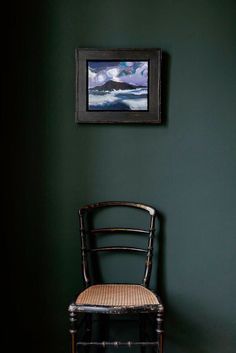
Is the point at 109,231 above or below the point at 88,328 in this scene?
above

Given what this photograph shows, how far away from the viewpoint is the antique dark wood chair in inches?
71.4

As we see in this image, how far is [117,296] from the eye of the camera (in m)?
1.94

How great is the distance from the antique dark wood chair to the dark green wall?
0.24 ft

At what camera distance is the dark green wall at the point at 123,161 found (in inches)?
88.7

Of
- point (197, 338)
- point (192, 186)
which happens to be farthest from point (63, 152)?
point (197, 338)

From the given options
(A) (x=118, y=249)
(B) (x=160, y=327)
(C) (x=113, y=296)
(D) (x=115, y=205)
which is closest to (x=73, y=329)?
(C) (x=113, y=296)

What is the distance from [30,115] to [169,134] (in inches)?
30.4

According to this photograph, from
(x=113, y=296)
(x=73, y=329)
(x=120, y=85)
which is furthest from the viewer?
(x=120, y=85)

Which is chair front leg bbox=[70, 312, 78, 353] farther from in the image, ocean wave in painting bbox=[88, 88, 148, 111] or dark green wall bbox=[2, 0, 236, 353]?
ocean wave in painting bbox=[88, 88, 148, 111]

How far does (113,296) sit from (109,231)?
0.39 meters

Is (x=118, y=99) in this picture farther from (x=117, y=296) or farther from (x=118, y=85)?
(x=117, y=296)

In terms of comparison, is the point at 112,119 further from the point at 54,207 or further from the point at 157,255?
the point at 157,255

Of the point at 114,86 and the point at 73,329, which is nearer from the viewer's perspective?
the point at 73,329

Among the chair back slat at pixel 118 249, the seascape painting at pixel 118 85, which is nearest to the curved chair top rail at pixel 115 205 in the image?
the chair back slat at pixel 118 249
